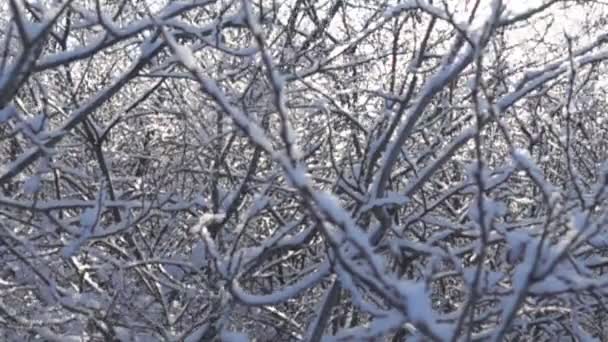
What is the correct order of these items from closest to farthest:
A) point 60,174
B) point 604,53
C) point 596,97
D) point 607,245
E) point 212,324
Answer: point 607,245 < point 604,53 < point 212,324 < point 60,174 < point 596,97

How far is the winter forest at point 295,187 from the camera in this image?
158 centimetres

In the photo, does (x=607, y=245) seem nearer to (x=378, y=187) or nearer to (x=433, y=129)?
(x=378, y=187)

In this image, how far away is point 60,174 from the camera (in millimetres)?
4309

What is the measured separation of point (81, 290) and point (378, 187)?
168cm

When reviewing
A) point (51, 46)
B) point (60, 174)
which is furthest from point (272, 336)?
point (51, 46)

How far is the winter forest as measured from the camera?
62.0 inches

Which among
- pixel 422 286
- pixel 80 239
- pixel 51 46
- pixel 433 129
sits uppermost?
pixel 51 46

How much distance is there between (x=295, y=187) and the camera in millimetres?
1397

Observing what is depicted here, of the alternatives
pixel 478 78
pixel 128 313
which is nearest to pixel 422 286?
pixel 478 78

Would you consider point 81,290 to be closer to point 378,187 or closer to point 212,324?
point 212,324

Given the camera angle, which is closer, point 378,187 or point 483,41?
point 483,41

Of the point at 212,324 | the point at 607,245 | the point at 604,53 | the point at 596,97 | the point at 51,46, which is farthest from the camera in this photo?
the point at 596,97

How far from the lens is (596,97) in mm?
6355

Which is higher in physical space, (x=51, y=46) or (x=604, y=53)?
(x=51, y=46)
